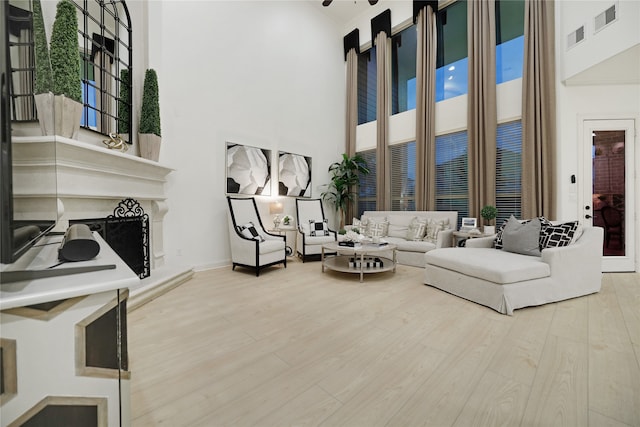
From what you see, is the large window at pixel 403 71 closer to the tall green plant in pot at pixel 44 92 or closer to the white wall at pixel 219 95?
the white wall at pixel 219 95

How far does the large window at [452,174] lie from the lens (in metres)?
4.82

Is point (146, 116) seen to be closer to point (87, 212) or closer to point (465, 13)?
point (87, 212)

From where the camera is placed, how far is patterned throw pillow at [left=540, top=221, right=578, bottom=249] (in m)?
2.82

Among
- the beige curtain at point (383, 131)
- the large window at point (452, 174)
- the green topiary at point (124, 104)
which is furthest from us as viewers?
the beige curtain at point (383, 131)

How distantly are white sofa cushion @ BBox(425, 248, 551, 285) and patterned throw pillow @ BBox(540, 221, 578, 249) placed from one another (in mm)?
313

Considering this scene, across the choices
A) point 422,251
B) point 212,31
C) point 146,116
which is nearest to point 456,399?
point 422,251

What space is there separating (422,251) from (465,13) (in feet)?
14.4

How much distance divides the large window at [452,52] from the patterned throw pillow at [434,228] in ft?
7.68

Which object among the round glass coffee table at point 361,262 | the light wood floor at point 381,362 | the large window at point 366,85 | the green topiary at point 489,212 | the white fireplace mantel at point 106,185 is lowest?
the light wood floor at point 381,362

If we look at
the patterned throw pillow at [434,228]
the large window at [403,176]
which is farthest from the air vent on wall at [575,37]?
the patterned throw pillow at [434,228]

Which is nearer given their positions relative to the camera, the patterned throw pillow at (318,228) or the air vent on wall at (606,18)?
the air vent on wall at (606,18)

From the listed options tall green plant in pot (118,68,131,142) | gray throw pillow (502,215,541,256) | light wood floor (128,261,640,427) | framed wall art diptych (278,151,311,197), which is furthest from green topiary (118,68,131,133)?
gray throw pillow (502,215,541,256)

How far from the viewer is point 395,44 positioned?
6000 millimetres

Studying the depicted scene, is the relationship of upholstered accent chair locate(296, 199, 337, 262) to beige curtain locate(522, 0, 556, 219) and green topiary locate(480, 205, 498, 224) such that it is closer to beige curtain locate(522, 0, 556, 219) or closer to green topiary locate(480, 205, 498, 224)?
green topiary locate(480, 205, 498, 224)
